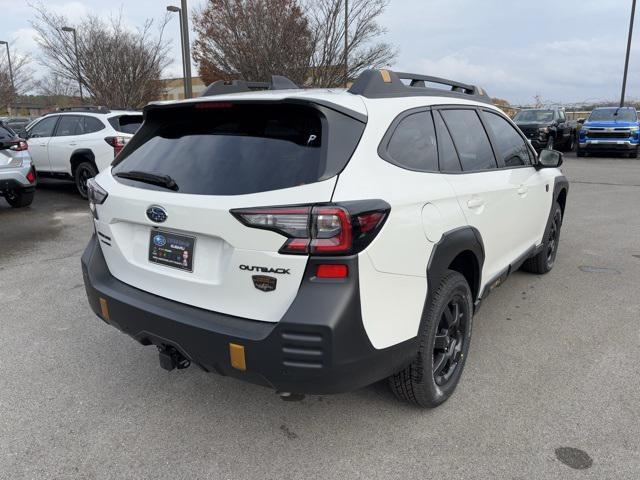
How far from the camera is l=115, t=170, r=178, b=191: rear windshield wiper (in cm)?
251

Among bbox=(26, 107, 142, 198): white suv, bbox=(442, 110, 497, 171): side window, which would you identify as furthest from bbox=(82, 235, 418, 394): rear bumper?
bbox=(26, 107, 142, 198): white suv

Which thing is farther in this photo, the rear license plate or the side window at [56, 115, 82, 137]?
the side window at [56, 115, 82, 137]

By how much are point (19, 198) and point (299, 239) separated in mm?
8493

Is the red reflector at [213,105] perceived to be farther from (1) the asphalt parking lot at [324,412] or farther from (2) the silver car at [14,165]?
(2) the silver car at [14,165]

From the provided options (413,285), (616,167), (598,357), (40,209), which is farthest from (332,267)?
(616,167)

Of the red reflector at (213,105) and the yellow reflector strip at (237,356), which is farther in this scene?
the red reflector at (213,105)

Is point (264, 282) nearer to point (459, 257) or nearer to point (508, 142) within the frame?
point (459, 257)

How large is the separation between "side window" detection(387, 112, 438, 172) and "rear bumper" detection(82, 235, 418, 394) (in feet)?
2.30

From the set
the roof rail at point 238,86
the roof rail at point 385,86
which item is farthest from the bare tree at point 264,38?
the roof rail at point 385,86

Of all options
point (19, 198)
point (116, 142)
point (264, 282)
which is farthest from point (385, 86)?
point (19, 198)

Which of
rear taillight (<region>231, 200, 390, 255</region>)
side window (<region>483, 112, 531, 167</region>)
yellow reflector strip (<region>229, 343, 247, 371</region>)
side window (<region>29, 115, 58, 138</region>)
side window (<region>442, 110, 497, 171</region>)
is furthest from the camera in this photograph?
side window (<region>29, 115, 58, 138</region>)

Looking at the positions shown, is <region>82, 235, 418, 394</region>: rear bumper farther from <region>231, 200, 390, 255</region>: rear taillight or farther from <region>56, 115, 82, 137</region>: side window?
<region>56, 115, 82, 137</region>: side window

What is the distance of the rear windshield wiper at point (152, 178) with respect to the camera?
8.23ft

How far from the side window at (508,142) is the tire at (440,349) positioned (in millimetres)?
1365
